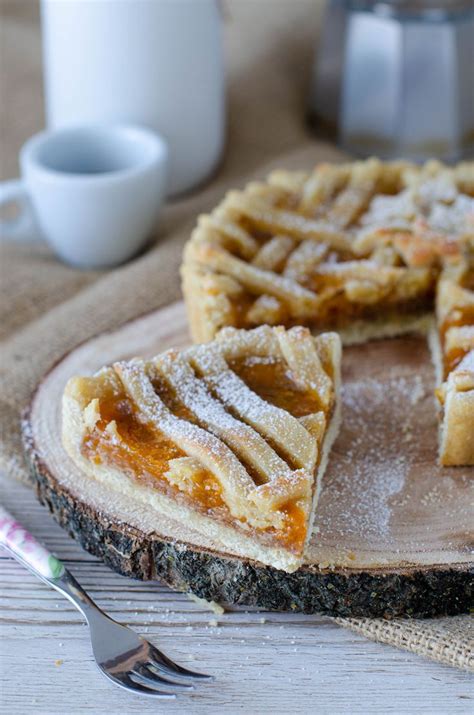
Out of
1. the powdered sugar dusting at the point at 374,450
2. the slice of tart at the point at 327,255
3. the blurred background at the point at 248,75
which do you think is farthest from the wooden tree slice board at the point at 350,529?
the blurred background at the point at 248,75

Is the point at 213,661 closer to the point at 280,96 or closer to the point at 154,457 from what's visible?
the point at 154,457

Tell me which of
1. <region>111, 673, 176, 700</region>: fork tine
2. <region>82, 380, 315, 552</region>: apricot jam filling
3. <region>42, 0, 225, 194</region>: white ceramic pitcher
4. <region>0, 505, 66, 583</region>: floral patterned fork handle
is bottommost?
<region>111, 673, 176, 700</region>: fork tine

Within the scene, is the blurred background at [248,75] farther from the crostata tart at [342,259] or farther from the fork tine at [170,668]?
the fork tine at [170,668]

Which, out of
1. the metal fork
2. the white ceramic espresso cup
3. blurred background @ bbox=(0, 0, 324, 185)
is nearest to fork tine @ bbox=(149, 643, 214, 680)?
the metal fork

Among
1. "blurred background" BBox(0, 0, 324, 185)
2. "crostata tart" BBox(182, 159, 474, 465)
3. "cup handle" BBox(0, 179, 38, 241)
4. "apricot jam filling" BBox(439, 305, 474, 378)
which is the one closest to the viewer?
"apricot jam filling" BBox(439, 305, 474, 378)

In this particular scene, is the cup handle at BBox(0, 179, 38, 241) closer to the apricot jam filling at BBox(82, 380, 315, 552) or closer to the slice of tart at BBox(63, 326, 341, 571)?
the slice of tart at BBox(63, 326, 341, 571)
